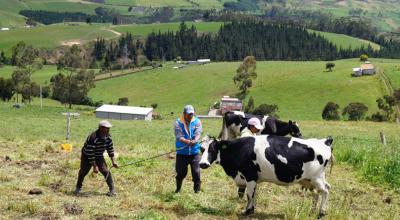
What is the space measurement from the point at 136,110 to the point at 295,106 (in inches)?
1415

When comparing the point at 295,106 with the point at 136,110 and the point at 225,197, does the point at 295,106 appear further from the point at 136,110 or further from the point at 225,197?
the point at 225,197

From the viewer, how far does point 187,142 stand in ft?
44.1

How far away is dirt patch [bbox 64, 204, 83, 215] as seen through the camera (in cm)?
1152

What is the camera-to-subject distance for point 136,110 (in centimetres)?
8006

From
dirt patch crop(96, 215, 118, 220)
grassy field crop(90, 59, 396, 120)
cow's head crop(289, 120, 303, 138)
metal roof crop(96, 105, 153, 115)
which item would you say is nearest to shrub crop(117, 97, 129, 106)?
grassy field crop(90, 59, 396, 120)

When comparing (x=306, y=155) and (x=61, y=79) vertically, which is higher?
(x=306, y=155)

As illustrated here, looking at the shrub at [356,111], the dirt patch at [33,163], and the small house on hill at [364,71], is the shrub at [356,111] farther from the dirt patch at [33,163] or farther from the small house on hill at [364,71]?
the dirt patch at [33,163]

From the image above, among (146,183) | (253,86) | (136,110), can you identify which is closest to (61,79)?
(136,110)

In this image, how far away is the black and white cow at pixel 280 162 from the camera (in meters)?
11.9

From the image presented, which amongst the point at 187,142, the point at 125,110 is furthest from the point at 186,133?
the point at 125,110

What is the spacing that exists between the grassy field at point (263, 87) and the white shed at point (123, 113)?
14104 millimetres

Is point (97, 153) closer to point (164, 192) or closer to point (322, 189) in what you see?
point (164, 192)

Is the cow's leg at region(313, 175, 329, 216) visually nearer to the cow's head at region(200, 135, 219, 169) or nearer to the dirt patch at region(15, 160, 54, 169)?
the cow's head at region(200, 135, 219, 169)

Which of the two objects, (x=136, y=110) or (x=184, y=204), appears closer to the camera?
(x=184, y=204)
